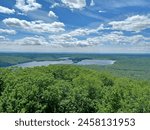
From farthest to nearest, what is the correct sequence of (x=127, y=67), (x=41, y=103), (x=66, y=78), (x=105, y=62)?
(x=127, y=67)
(x=105, y=62)
(x=66, y=78)
(x=41, y=103)

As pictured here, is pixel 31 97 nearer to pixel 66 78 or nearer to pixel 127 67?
pixel 66 78

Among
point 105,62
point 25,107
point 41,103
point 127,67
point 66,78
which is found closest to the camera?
point 25,107

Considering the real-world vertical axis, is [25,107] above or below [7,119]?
below

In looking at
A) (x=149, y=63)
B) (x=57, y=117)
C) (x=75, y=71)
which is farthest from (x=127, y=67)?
(x=57, y=117)

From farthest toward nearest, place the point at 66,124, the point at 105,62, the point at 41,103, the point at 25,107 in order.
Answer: the point at 105,62
the point at 41,103
the point at 25,107
the point at 66,124

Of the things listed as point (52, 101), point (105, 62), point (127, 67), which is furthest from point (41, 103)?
point (127, 67)

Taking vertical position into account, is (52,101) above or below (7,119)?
below

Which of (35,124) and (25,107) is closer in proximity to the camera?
(35,124)

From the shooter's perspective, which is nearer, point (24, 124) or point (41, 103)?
point (24, 124)

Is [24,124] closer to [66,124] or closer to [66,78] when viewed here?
[66,124]
